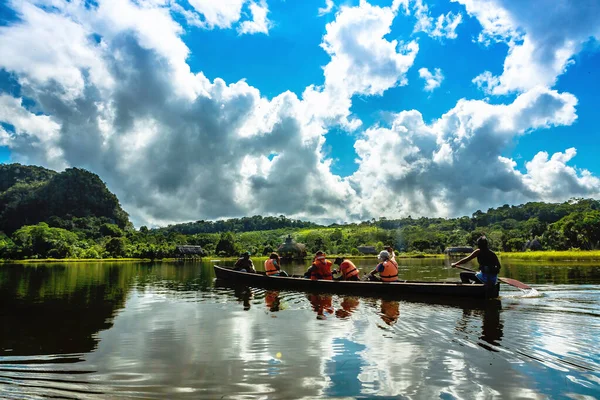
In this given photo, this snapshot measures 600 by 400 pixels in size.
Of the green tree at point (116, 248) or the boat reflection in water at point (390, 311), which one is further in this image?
the green tree at point (116, 248)

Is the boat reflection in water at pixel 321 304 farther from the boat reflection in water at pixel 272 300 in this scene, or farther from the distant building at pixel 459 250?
the distant building at pixel 459 250

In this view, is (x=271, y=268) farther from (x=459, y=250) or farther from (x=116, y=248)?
(x=459, y=250)

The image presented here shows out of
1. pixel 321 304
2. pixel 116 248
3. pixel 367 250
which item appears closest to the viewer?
pixel 321 304

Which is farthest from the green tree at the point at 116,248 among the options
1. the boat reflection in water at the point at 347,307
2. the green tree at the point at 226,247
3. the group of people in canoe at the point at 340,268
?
the boat reflection in water at the point at 347,307

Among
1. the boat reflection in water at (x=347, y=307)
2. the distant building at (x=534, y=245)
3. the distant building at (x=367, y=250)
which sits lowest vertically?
the boat reflection in water at (x=347, y=307)

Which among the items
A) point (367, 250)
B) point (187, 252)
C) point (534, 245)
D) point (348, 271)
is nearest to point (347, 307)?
point (348, 271)

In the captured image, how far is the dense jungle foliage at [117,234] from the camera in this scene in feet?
275

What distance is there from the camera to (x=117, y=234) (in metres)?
121

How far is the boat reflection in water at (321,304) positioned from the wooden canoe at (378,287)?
98 centimetres

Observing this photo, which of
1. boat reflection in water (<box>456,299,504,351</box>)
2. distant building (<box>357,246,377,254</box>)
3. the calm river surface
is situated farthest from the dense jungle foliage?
the calm river surface

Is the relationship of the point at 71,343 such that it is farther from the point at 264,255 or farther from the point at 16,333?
the point at 264,255

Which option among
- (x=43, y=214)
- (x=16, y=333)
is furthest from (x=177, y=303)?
(x=43, y=214)

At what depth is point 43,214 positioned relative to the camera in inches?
5906

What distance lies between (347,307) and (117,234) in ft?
404
